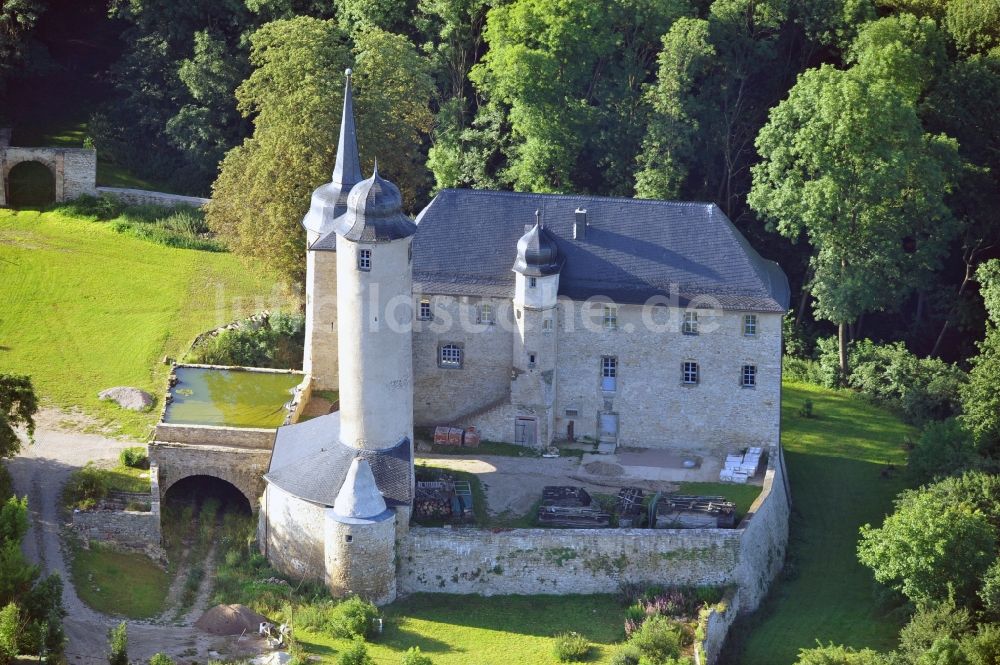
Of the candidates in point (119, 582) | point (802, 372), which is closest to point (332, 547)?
point (119, 582)

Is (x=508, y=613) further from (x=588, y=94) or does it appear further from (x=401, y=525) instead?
(x=588, y=94)

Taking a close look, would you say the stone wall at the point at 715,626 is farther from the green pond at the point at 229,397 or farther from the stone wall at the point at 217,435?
the green pond at the point at 229,397

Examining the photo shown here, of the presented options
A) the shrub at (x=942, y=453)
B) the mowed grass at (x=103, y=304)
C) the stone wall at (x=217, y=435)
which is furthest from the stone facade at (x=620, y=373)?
the mowed grass at (x=103, y=304)

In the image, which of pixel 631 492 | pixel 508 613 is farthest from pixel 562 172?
pixel 508 613

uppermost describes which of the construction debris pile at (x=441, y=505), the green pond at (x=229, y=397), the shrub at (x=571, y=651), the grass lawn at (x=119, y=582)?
the green pond at (x=229, y=397)

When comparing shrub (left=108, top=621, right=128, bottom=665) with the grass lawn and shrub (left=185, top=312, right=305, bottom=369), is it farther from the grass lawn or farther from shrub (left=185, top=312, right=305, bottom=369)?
shrub (left=185, top=312, right=305, bottom=369)

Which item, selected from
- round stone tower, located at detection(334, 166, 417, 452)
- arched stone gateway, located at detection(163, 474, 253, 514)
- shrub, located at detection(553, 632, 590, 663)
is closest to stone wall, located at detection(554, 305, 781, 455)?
round stone tower, located at detection(334, 166, 417, 452)
